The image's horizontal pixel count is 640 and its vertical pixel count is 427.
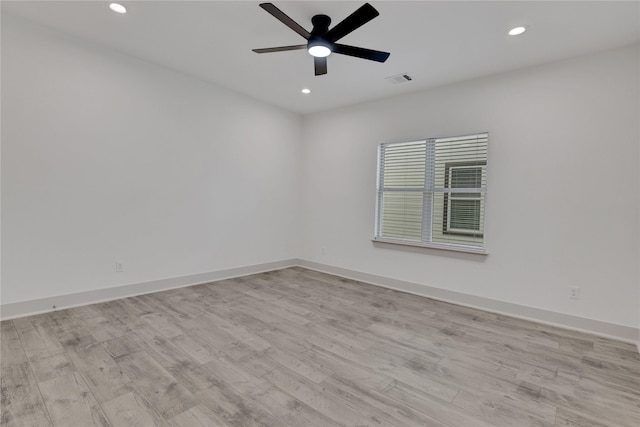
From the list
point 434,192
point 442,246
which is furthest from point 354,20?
point 442,246

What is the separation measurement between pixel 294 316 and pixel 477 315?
2.11 m

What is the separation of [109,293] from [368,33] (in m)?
4.03

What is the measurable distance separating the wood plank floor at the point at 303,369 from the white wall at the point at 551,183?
1.50 feet

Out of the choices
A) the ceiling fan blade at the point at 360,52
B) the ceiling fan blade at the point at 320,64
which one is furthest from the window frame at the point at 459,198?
the ceiling fan blade at the point at 320,64

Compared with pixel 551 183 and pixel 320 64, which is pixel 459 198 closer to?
pixel 551 183

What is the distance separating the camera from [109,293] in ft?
11.3

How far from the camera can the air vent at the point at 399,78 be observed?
3666 millimetres

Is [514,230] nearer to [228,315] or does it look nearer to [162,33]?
[228,315]

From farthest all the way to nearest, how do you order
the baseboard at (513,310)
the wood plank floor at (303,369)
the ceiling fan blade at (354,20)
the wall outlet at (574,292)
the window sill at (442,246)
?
the window sill at (442,246) → the wall outlet at (574,292) → the baseboard at (513,310) → the ceiling fan blade at (354,20) → the wood plank floor at (303,369)

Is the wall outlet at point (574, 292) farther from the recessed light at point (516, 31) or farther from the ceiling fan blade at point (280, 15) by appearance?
the ceiling fan blade at point (280, 15)

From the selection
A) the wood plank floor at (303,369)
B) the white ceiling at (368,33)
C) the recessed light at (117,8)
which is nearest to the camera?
the wood plank floor at (303,369)

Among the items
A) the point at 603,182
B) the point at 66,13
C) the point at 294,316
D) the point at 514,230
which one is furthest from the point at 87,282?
the point at 603,182

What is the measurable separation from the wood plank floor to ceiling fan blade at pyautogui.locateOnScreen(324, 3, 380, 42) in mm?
2589

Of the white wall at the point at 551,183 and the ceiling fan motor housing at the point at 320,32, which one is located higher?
the ceiling fan motor housing at the point at 320,32
